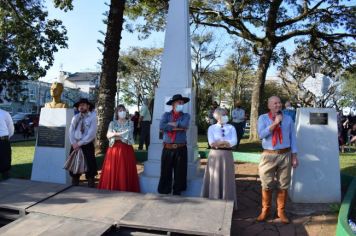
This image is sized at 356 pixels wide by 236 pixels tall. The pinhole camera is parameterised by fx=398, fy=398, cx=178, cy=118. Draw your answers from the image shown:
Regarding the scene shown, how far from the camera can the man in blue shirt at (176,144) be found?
21.8ft

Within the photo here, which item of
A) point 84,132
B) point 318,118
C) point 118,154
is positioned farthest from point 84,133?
point 318,118

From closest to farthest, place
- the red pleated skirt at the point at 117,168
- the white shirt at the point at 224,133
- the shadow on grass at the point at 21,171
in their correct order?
the white shirt at the point at 224,133
the red pleated skirt at the point at 117,168
the shadow on grass at the point at 21,171

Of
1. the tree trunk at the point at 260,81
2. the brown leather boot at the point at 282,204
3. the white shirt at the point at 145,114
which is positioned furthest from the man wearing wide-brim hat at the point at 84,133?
the tree trunk at the point at 260,81

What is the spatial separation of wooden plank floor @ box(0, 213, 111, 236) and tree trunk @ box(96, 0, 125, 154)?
6.65 m

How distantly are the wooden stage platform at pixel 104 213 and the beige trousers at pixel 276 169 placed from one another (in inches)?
28.2

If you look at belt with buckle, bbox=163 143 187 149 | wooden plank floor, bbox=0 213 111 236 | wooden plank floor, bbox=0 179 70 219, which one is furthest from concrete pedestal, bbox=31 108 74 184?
wooden plank floor, bbox=0 213 111 236

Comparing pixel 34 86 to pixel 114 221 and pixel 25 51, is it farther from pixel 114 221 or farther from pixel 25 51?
pixel 114 221

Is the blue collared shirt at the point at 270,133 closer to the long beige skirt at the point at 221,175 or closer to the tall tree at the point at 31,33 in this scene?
the long beige skirt at the point at 221,175

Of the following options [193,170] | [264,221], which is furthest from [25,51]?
[264,221]

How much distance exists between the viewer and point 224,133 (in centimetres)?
632

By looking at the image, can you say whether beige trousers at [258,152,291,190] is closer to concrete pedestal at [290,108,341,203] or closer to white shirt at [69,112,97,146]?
concrete pedestal at [290,108,341,203]

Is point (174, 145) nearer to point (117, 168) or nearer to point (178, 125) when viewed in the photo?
point (178, 125)

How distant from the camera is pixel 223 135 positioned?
6.32 meters

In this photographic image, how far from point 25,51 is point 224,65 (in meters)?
29.6
